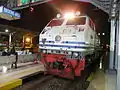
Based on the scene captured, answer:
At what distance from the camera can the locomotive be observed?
7.22 metres

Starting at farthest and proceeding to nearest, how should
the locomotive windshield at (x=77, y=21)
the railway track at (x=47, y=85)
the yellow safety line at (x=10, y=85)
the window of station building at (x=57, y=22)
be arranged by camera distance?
1. the window of station building at (x=57, y=22)
2. the locomotive windshield at (x=77, y=21)
3. the railway track at (x=47, y=85)
4. the yellow safety line at (x=10, y=85)

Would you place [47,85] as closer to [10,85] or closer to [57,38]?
[10,85]

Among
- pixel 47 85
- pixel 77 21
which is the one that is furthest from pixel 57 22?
pixel 47 85

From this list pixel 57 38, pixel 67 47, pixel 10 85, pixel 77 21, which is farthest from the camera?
pixel 77 21

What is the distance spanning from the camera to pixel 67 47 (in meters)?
7.37

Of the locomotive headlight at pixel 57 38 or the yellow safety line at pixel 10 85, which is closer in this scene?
the yellow safety line at pixel 10 85

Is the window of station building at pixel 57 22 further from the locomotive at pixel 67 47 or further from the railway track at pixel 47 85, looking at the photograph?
the railway track at pixel 47 85

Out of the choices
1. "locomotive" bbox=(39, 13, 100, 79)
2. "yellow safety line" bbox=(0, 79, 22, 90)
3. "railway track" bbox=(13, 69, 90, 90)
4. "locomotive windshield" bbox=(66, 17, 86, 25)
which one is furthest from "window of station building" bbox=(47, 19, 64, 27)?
"yellow safety line" bbox=(0, 79, 22, 90)

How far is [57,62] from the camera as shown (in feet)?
25.0

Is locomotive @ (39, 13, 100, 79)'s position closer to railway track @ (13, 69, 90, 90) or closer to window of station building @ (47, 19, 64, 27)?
window of station building @ (47, 19, 64, 27)

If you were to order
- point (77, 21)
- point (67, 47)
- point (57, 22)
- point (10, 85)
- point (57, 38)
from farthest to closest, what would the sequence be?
point (57, 22), point (77, 21), point (57, 38), point (67, 47), point (10, 85)

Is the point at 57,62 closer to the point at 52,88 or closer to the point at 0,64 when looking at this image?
the point at 52,88

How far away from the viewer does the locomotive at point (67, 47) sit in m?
7.22

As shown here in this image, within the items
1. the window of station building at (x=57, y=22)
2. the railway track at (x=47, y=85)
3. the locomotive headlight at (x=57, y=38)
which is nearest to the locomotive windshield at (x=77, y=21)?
the window of station building at (x=57, y=22)
